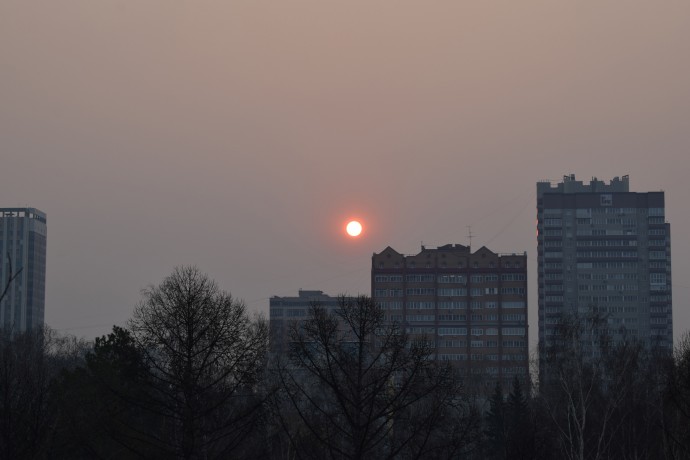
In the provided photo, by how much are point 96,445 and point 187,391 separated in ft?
46.7

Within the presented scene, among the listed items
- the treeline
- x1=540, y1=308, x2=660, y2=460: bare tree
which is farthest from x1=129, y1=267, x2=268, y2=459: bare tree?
x1=540, y1=308, x2=660, y2=460: bare tree

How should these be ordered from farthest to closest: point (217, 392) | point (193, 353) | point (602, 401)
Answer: point (602, 401)
point (217, 392)
point (193, 353)

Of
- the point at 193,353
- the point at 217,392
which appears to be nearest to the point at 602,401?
the point at 217,392

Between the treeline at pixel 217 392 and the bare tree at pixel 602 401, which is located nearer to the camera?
the treeline at pixel 217 392

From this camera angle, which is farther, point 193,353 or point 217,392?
point 217,392

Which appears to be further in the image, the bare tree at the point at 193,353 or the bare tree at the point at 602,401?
the bare tree at the point at 602,401

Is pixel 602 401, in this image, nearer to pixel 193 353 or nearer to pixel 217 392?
pixel 217 392

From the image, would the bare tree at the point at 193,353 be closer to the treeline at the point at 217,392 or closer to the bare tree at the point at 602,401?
the treeline at the point at 217,392

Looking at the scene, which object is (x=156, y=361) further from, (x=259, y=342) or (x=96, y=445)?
(x=96, y=445)

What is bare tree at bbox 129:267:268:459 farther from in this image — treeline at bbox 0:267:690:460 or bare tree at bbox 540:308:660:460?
bare tree at bbox 540:308:660:460

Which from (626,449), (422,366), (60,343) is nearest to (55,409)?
(422,366)

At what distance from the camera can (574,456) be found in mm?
84000

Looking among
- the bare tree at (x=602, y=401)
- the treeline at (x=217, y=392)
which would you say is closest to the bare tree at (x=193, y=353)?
the treeline at (x=217, y=392)

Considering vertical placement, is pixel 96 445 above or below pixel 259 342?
below
